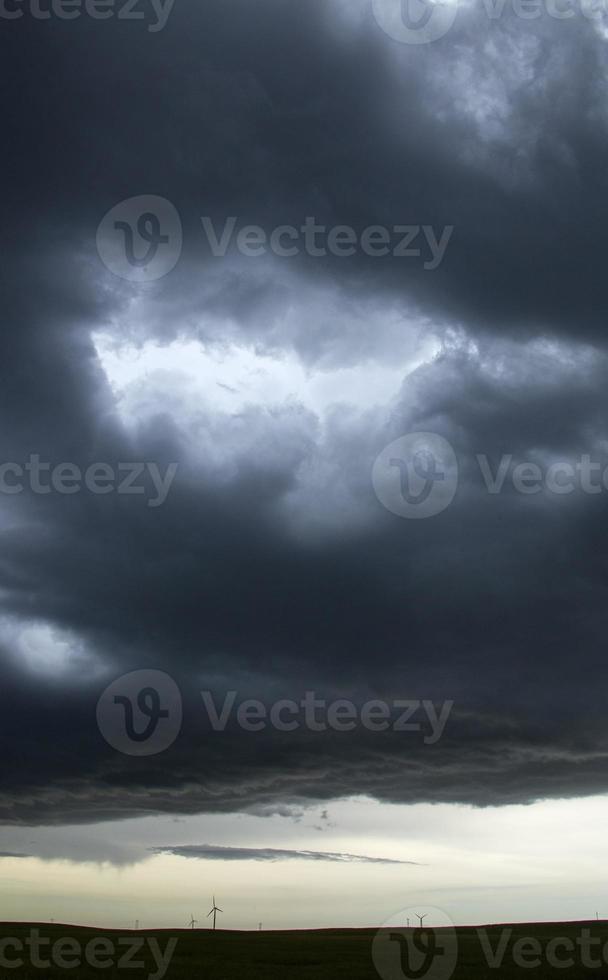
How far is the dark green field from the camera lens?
105 meters

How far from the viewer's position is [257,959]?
136 m

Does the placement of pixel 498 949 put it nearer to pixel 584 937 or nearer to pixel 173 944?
pixel 584 937

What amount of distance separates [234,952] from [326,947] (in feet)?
76.8

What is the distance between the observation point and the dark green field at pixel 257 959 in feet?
345

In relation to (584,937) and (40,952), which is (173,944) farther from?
(584,937)

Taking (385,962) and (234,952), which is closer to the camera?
(385,962)

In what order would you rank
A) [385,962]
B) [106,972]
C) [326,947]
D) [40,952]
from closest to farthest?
1. [106,972]
2. [385,962]
3. [40,952]
4. [326,947]

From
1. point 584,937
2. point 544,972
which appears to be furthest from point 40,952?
point 584,937

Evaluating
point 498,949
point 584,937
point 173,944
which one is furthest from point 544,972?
point 173,944

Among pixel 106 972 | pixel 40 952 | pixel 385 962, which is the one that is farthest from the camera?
pixel 40 952

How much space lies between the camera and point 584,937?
173125 millimetres

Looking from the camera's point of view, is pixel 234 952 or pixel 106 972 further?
pixel 234 952

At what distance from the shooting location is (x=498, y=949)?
493ft

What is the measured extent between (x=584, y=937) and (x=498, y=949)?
32400 millimetres
